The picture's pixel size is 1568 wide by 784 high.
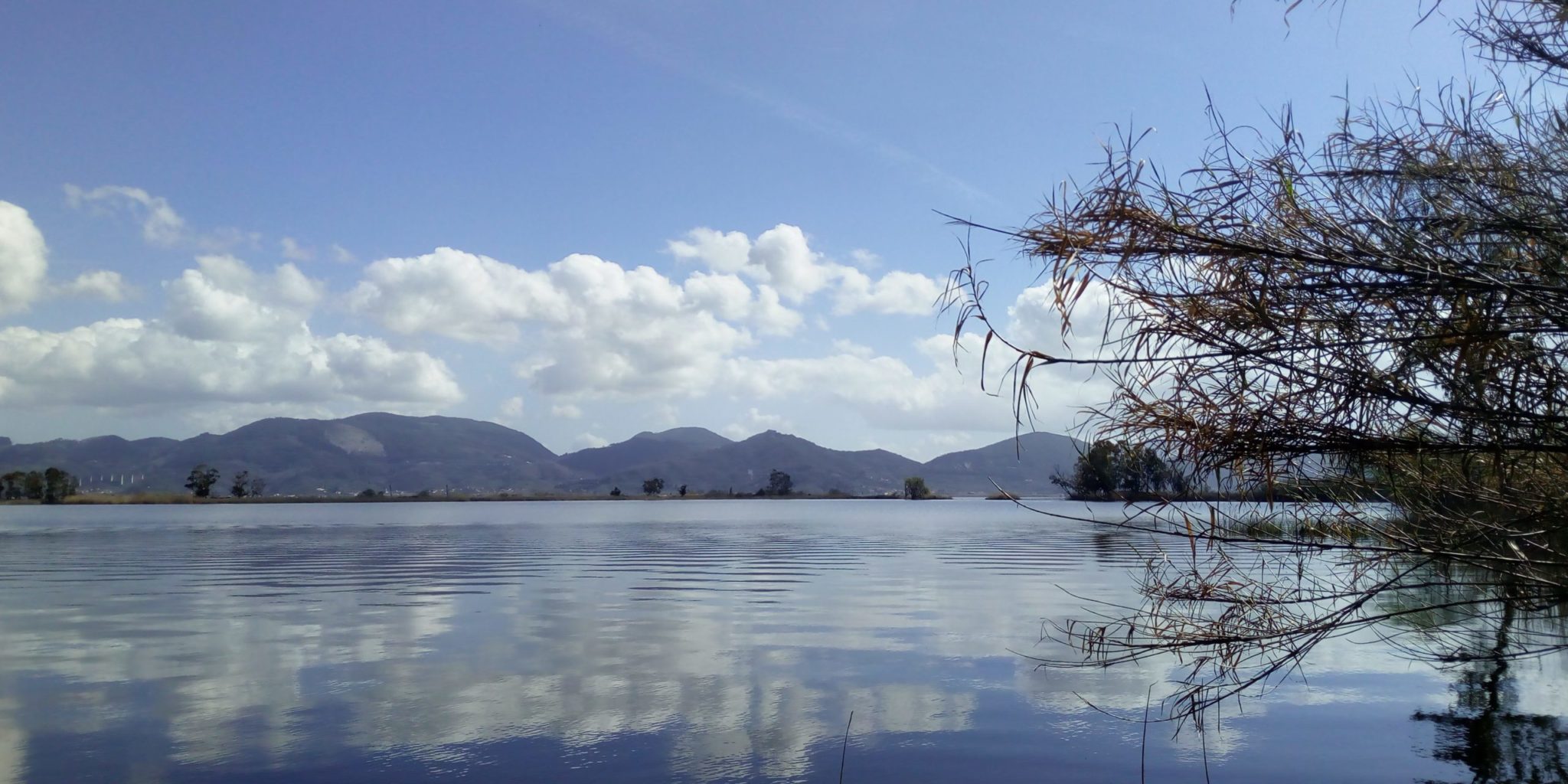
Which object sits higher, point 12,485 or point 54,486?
point 12,485

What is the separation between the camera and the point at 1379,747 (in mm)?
10891

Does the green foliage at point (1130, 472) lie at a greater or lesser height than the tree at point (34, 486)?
lesser

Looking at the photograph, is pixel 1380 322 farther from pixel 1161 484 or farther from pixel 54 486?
pixel 54 486

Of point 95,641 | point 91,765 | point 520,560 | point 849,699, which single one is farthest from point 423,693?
point 520,560

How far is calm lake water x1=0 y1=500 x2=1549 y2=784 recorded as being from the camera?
10.0 meters

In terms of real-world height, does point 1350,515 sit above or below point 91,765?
above

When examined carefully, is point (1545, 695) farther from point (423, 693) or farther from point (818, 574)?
point (818, 574)

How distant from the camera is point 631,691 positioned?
517 inches

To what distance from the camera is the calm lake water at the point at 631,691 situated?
1002cm

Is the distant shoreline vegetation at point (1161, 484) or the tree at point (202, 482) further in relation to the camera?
the tree at point (202, 482)

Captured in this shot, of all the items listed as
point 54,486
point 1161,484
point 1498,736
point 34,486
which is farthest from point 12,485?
point 1161,484

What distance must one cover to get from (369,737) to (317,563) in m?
26.5

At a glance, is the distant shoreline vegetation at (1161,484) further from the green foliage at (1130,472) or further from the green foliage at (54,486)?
the green foliage at (54,486)

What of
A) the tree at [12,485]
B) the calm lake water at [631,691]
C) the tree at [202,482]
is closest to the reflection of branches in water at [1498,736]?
the calm lake water at [631,691]
